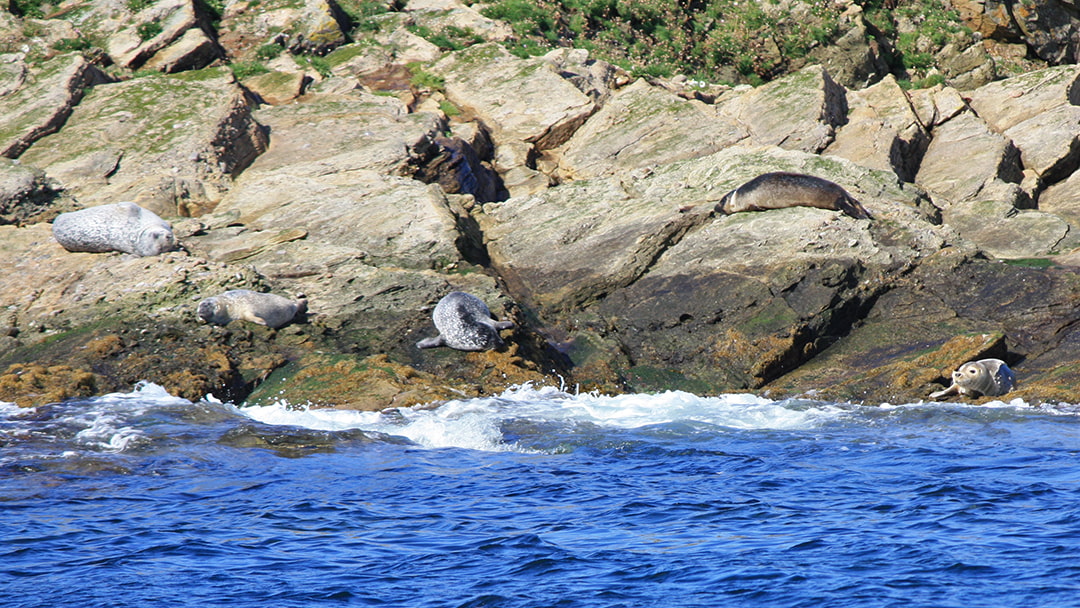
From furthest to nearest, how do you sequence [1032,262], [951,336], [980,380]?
1. [1032,262]
2. [951,336]
3. [980,380]

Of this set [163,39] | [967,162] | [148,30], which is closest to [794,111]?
[967,162]

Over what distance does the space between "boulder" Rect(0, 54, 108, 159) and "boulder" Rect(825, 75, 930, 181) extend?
15384 millimetres

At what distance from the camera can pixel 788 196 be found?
1476 cm

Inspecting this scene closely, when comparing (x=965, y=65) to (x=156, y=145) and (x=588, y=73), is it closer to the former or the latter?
(x=588, y=73)

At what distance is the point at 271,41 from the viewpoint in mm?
23312

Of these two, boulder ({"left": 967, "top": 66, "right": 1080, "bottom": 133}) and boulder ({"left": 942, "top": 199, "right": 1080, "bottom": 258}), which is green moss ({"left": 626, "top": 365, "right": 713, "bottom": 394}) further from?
boulder ({"left": 967, "top": 66, "right": 1080, "bottom": 133})

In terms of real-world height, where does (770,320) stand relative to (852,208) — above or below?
below

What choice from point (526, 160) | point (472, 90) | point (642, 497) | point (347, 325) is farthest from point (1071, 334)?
point (472, 90)

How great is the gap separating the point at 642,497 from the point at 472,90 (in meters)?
16.4

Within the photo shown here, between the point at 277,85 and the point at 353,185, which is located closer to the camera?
the point at 353,185

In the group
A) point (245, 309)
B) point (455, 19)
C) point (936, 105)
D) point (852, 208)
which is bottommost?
point (245, 309)

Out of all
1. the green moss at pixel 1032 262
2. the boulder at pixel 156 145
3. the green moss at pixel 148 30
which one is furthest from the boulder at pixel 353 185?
the green moss at pixel 1032 262

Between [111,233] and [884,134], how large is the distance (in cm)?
1469

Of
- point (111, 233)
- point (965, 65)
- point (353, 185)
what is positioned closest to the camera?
point (111, 233)
